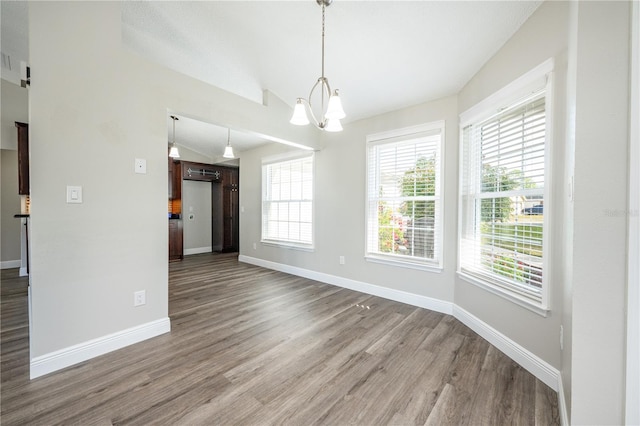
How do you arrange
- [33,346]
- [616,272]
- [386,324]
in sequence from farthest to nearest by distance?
1. [386,324]
2. [33,346]
3. [616,272]

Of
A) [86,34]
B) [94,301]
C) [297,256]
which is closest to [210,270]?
[297,256]

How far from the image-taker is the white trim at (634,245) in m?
0.95

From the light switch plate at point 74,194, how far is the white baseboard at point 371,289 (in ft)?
10.3

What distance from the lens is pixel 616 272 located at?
3.34 ft

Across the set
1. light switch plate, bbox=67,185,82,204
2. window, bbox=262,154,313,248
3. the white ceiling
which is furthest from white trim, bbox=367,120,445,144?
light switch plate, bbox=67,185,82,204

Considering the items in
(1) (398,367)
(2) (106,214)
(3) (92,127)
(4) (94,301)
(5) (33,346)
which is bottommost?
(1) (398,367)

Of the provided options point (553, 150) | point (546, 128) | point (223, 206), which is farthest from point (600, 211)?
point (223, 206)

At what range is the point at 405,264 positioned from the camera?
3.25 m

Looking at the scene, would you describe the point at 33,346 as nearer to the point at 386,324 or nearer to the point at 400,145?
the point at 386,324

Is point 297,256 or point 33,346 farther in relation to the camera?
point 297,256

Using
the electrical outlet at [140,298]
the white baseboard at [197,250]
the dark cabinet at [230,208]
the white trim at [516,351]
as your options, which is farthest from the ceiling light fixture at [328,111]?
the white baseboard at [197,250]

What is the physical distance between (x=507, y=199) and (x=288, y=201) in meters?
3.43

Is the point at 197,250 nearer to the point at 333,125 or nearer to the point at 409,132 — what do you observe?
the point at 409,132

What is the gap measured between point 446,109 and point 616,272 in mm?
2376
